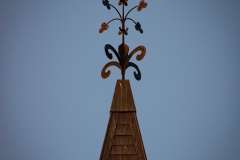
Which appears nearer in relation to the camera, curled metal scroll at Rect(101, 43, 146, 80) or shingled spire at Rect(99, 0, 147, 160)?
shingled spire at Rect(99, 0, 147, 160)

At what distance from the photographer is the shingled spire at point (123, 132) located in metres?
2.41

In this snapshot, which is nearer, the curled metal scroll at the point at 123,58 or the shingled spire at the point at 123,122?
the shingled spire at the point at 123,122

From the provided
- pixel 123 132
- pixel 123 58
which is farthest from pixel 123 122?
pixel 123 58

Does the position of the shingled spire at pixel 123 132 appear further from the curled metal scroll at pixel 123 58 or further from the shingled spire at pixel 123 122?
the curled metal scroll at pixel 123 58

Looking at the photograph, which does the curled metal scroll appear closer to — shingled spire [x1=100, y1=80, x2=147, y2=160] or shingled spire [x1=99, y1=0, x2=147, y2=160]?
shingled spire [x1=99, y1=0, x2=147, y2=160]

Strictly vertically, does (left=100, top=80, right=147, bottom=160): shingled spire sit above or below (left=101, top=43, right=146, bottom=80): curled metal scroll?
below

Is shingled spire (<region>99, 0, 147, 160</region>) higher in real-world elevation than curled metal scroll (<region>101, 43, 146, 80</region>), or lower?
lower

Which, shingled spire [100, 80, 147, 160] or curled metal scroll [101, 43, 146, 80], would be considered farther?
curled metal scroll [101, 43, 146, 80]

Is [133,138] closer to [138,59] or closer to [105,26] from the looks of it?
[138,59]

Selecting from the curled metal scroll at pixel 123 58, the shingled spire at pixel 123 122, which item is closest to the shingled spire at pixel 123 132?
the shingled spire at pixel 123 122

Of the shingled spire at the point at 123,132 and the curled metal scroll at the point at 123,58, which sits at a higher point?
the curled metal scroll at the point at 123,58

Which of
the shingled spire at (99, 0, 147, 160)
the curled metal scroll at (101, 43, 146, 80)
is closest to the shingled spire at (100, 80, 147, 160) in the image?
the shingled spire at (99, 0, 147, 160)

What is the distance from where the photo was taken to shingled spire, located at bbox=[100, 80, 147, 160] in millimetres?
2406

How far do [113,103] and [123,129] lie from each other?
0.24 m
